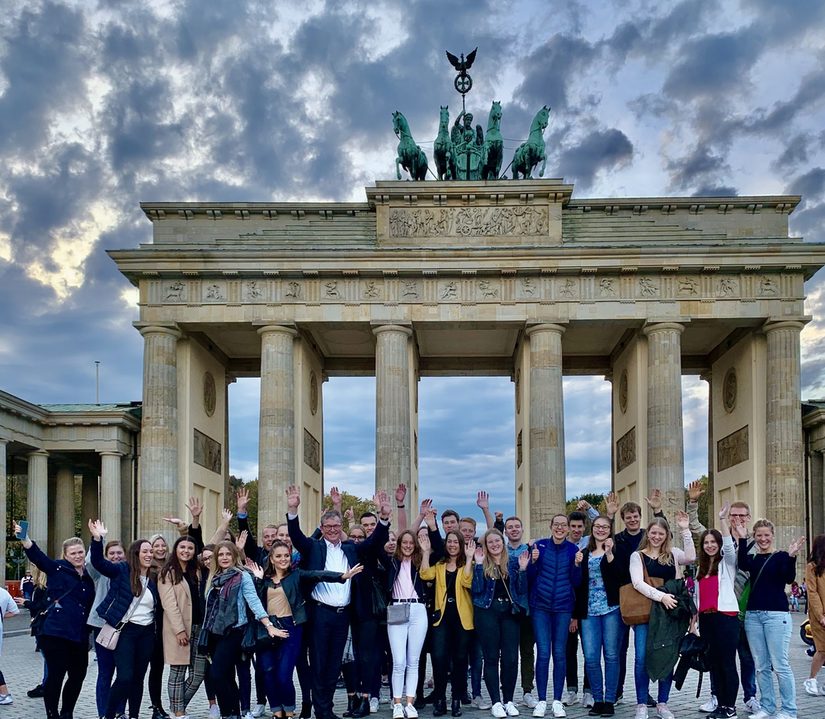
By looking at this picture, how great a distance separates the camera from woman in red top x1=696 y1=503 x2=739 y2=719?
10.5 m

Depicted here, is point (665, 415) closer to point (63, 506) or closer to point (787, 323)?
point (787, 323)

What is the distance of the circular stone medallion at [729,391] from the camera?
123 ft

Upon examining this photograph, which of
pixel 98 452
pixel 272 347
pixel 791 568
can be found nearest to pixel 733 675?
pixel 791 568

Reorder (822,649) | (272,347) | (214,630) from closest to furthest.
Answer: (214,630) < (822,649) < (272,347)

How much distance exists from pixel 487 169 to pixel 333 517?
27.8 metres

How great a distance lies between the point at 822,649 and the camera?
1204cm

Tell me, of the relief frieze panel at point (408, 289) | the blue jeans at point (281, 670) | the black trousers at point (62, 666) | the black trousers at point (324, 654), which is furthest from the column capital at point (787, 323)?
the black trousers at point (62, 666)

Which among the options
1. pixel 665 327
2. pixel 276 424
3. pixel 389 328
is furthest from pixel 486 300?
pixel 276 424

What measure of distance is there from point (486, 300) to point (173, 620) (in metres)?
25.2

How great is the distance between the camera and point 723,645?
10.5 metres

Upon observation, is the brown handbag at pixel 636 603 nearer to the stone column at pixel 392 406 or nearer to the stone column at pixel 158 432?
the stone column at pixel 392 406

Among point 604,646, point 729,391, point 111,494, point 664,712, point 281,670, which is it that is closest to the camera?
point 281,670

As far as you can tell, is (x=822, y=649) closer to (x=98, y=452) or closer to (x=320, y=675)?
(x=320, y=675)

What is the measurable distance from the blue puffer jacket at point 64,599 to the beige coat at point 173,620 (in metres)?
0.91
